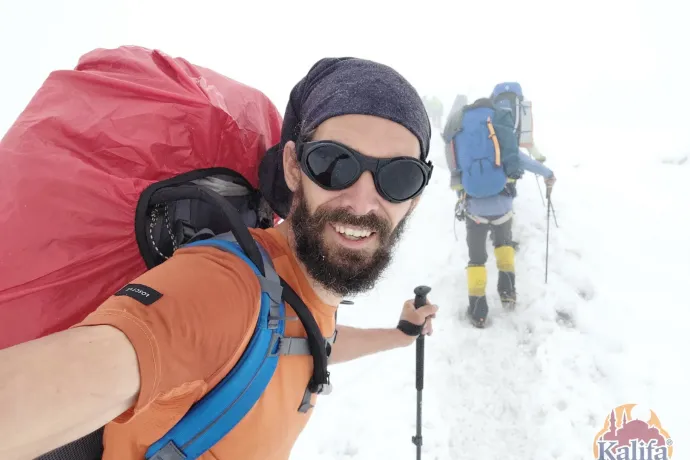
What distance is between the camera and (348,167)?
68.7 inches

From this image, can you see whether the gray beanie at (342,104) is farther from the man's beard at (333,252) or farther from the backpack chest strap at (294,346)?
the backpack chest strap at (294,346)

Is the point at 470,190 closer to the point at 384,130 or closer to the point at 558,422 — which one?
the point at 558,422

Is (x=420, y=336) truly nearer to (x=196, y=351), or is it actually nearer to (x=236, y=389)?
(x=236, y=389)

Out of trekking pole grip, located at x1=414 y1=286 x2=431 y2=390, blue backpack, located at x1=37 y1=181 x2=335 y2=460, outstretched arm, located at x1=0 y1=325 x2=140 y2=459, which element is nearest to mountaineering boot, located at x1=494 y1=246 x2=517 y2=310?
trekking pole grip, located at x1=414 y1=286 x2=431 y2=390

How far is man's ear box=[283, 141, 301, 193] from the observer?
1946 mm

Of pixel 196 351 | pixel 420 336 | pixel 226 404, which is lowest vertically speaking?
pixel 420 336

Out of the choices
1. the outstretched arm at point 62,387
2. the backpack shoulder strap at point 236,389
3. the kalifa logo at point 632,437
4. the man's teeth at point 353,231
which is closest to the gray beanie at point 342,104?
the man's teeth at point 353,231

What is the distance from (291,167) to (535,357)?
4.08 metres

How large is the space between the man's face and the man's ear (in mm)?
85

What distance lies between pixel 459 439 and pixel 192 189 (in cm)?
367

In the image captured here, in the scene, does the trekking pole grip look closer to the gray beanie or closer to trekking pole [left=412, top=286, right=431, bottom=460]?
trekking pole [left=412, top=286, right=431, bottom=460]

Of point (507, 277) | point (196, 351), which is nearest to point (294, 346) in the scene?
point (196, 351)

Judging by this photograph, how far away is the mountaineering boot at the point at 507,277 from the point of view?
5367mm

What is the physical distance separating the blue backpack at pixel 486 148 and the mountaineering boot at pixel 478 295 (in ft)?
3.34
